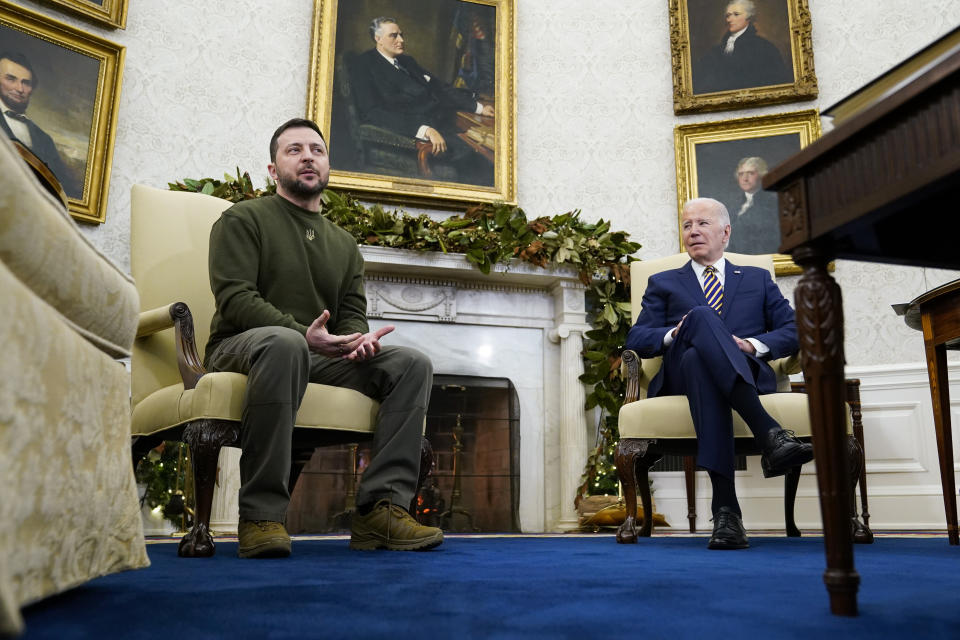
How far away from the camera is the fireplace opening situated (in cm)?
431

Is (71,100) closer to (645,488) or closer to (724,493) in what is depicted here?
(645,488)

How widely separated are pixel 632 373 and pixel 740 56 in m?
3.31

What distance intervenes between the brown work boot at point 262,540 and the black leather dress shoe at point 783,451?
1430mm

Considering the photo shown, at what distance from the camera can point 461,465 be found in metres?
4.53

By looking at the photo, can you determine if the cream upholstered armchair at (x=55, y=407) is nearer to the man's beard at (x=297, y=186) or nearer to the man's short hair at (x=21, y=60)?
the man's beard at (x=297, y=186)

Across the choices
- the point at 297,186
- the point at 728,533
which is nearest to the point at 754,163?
the point at 728,533

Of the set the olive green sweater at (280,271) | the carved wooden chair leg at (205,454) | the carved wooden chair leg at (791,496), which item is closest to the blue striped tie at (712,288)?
the carved wooden chair leg at (791,496)

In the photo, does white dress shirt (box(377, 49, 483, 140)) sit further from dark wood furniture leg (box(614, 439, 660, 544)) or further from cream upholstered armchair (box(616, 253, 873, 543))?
dark wood furniture leg (box(614, 439, 660, 544))

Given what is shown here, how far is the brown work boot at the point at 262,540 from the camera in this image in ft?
6.41

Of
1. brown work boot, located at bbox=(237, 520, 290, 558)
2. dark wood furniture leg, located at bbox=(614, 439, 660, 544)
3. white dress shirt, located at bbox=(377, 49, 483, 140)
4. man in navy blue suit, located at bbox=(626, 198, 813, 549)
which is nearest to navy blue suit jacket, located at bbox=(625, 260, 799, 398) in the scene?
man in navy blue suit, located at bbox=(626, 198, 813, 549)

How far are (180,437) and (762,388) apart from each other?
1.94 m

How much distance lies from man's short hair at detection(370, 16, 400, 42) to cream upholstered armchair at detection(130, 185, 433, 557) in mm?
2648

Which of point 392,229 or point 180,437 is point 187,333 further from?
point 392,229

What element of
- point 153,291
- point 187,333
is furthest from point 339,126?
point 187,333
